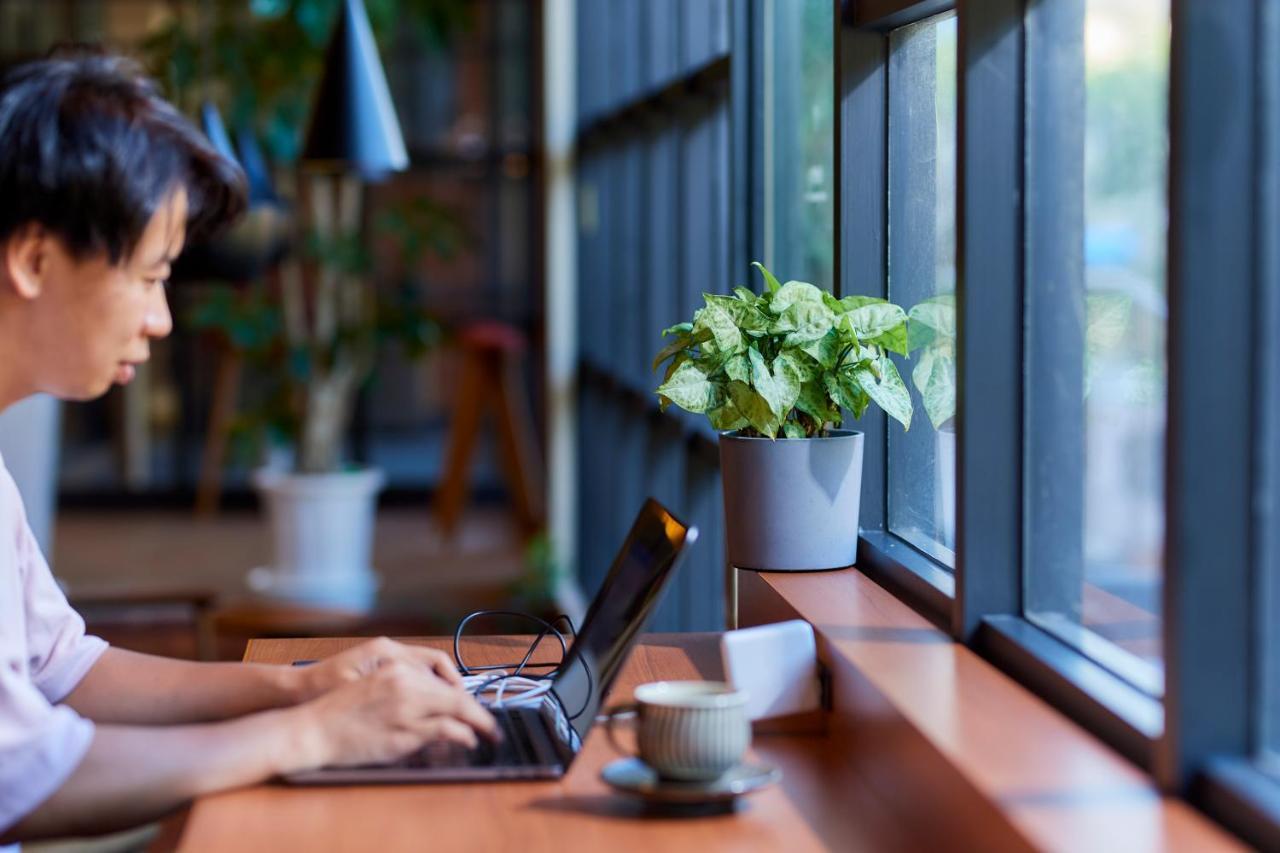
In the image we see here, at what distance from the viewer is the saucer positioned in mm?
1383

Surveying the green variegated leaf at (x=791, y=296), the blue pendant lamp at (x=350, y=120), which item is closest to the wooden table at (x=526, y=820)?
the green variegated leaf at (x=791, y=296)

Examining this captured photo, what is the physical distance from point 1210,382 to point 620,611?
66 cm

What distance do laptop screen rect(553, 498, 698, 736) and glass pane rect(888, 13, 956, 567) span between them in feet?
1.43

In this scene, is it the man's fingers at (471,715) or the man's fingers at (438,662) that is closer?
the man's fingers at (471,715)

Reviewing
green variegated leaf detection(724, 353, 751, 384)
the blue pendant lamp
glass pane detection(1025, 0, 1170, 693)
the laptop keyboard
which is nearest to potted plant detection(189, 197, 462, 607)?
the blue pendant lamp

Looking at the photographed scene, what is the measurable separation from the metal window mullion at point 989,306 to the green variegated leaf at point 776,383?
11.0 inches

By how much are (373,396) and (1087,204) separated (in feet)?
22.0

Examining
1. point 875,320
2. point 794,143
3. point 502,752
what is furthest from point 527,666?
point 794,143

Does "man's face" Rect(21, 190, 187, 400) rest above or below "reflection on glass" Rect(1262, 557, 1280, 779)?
above

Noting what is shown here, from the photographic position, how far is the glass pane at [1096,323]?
1.49m

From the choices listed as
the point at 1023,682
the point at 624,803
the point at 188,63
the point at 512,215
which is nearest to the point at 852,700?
the point at 1023,682

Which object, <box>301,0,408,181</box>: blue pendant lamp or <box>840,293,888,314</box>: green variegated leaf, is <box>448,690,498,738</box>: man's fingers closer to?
<box>840,293,888,314</box>: green variegated leaf

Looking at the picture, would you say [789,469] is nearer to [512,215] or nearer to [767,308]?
[767,308]

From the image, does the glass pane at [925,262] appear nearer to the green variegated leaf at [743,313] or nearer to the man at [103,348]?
the green variegated leaf at [743,313]
